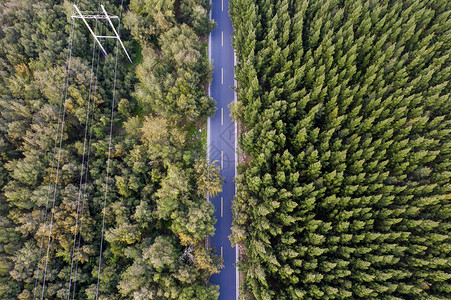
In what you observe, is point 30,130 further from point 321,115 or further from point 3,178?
point 321,115

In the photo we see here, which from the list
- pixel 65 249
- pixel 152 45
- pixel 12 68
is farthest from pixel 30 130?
pixel 152 45

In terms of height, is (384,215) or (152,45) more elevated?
(152,45)

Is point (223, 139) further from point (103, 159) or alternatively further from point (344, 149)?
point (103, 159)

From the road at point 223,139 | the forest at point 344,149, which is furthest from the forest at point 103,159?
the forest at point 344,149

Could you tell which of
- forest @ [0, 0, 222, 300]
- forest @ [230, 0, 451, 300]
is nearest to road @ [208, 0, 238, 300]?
forest @ [0, 0, 222, 300]

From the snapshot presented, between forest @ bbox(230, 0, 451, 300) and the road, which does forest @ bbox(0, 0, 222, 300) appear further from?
forest @ bbox(230, 0, 451, 300)

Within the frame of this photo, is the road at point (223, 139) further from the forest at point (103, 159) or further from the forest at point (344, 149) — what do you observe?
the forest at point (344, 149)
